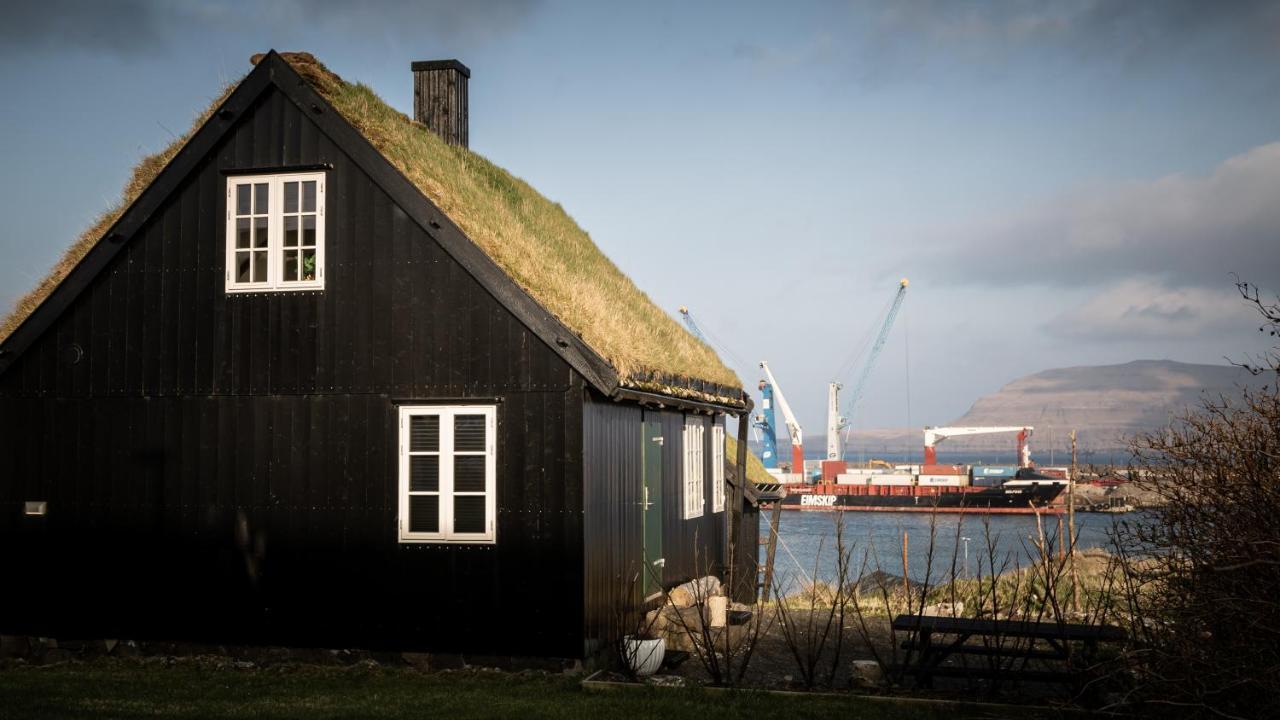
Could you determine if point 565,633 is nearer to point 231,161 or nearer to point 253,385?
point 253,385

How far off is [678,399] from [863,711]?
6213 mm

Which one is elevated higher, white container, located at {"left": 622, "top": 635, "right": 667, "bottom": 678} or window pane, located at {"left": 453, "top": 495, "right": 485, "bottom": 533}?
window pane, located at {"left": 453, "top": 495, "right": 485, "bottom": 533}

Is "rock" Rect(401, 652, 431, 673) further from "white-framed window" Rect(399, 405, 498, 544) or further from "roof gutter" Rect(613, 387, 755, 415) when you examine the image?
"roof gutter" Rect(613, 387, 755, 415)

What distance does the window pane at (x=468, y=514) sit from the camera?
42.8 ft

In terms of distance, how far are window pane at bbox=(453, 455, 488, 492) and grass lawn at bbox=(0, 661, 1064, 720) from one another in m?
1.99

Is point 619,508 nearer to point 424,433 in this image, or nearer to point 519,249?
point 424,433

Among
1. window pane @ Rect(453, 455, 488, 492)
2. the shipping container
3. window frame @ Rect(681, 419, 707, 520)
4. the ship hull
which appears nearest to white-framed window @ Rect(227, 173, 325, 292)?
window pane @ Rect(453, 455, 488, 492)

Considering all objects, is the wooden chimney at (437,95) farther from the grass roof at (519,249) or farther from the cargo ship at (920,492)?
the cargo ship at (920,492)

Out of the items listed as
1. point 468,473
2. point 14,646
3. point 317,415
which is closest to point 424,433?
point 468,473

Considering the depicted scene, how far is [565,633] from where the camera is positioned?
1271 cm

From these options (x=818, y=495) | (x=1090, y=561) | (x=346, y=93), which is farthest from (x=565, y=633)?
(x=818, y=495)

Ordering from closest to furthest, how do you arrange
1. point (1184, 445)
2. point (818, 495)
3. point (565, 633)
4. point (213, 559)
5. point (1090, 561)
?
point (1184, 445) → point (565, 633) → point (213, 559) → point (1090, 561) → point (818, 495)

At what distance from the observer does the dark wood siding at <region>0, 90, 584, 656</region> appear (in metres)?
13.0

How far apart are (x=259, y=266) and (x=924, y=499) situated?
104221mm
